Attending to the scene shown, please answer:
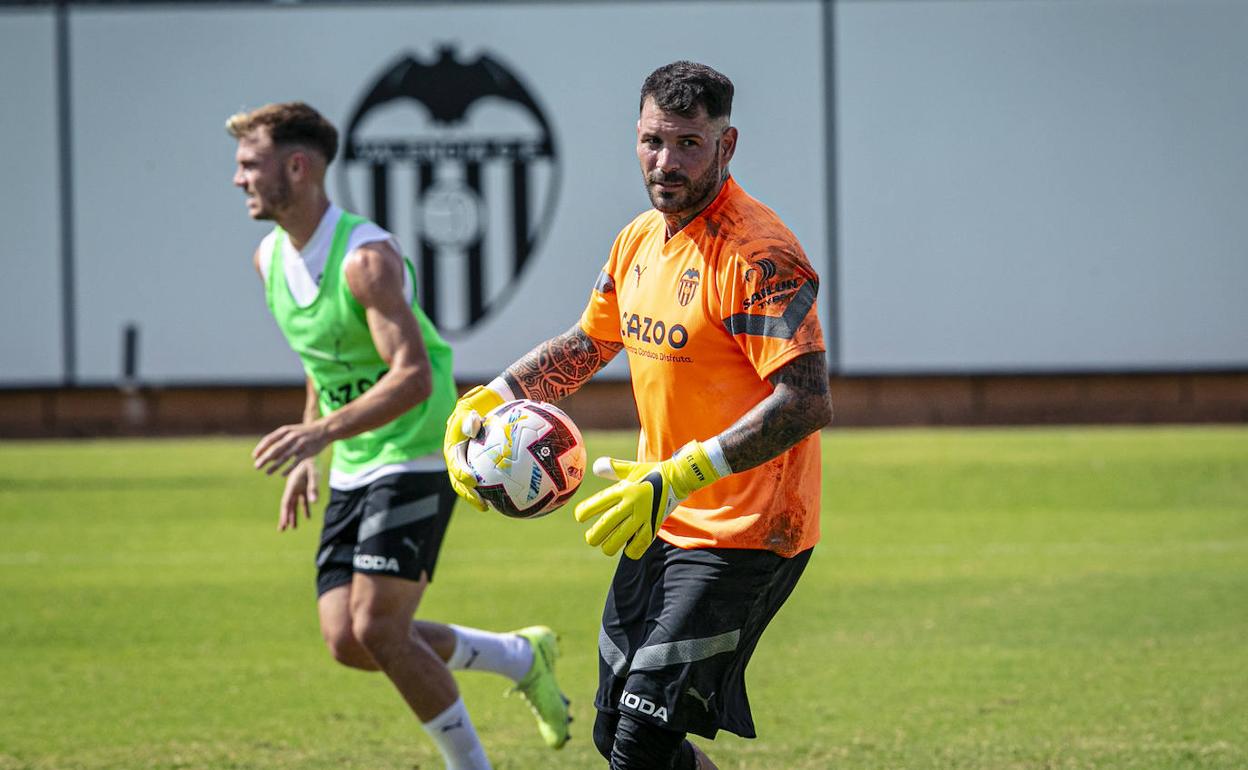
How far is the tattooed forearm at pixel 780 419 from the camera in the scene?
4.04 metres

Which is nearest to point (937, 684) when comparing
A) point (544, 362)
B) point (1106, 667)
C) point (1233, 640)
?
point (1106, 667)

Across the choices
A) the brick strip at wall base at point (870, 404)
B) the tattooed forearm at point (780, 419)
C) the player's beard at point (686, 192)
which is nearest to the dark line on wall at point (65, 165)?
the brick strip at wall base at point (870, 404)

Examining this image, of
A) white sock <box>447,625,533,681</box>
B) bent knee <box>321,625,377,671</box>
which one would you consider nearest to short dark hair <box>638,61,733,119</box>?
bent knee <box>321,625,377,671</box>

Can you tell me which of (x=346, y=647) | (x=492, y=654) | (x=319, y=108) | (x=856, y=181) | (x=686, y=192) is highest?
(x=319, y=108)

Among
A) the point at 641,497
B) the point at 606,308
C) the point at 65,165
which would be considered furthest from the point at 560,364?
the point at 65,165

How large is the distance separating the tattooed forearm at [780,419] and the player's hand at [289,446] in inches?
66.1

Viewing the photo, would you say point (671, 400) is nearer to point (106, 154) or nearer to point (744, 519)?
point (744, 519)

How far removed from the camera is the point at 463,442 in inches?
176

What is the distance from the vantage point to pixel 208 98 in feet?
75.1

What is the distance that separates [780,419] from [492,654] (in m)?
2.63

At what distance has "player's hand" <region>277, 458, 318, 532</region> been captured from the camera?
602 centimetres

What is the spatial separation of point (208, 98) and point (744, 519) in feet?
66.0

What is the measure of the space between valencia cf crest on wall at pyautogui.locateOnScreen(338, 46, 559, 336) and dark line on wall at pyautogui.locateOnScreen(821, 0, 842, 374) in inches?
151

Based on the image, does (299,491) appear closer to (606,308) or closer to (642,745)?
(606,308)
